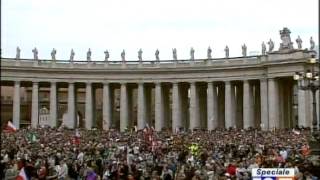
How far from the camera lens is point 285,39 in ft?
275

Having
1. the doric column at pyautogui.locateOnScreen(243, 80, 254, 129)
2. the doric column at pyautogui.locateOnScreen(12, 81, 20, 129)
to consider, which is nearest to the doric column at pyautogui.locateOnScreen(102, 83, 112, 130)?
the doric column at pyautogui.locateOnScreen(12, 81, 20, 129)

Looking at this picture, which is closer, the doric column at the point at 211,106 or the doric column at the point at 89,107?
the doric column at the point at 211,106

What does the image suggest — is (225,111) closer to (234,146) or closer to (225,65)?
(225,65)

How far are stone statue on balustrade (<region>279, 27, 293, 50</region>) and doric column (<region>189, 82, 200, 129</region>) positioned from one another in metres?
12.8

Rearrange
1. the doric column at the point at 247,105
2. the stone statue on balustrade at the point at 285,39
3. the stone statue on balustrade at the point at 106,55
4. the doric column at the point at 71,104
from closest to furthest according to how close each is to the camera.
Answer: the stone statue on balustrade at the point at 285,39 → the doric column at the point at 247,105 → the doric column at the point at 71,104 → the stone statue on balustrade at the point at 106,55

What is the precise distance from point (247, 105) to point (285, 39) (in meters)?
9.72

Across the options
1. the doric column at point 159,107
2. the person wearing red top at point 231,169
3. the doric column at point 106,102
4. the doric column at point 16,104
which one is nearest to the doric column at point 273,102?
the doric column at point 159,107

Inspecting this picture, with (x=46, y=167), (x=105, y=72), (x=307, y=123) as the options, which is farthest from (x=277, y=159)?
(x=105, y=72)

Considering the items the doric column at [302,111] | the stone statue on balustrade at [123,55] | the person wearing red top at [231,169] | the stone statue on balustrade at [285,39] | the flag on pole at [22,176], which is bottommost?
the person wearing red top at [231,169]

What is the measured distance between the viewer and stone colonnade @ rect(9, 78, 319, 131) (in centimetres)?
8444

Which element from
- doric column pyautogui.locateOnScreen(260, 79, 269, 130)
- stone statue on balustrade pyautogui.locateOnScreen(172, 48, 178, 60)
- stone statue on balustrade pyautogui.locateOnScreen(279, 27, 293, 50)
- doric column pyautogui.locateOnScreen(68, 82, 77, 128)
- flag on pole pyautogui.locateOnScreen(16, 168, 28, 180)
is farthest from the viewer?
stone statue on balustrade pyautogui.locateOnScreen(172, 48, 178, 60)

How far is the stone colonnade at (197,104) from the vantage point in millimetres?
84438

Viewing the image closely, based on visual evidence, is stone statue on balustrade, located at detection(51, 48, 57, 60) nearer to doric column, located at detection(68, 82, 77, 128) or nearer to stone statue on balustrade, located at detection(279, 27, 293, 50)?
doric column, located at detection(68, 82, 77, 128)
